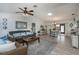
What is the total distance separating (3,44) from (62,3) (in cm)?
163

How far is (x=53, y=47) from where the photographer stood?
216 centimetres

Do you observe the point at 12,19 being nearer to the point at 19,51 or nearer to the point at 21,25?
the point at 21,25

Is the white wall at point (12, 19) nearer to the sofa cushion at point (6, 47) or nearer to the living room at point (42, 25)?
the living room at point (42, 25)

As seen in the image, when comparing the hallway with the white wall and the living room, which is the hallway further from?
the white wall

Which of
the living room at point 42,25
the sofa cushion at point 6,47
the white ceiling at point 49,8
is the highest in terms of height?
the white ceiling at point 49,8

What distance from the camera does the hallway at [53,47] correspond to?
6.86ft

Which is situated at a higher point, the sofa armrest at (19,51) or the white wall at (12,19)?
the white wall at (12,19)


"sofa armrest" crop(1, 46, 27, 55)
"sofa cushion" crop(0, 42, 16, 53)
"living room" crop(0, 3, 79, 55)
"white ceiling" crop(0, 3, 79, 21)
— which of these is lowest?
"sofa armrest" crop(1, 46, 27, 55)

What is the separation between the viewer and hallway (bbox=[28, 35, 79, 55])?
2090mm

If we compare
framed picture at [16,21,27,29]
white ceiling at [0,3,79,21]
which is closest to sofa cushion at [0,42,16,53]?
framed picture at [16,21,27,29]

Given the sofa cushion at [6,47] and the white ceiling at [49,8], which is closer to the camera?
the sofa cushion at [6,47]

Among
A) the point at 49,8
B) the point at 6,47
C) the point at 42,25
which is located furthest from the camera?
the point at 42,25

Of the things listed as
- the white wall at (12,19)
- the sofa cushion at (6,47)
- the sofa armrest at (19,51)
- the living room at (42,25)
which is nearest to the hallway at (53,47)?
the living room at (42,25)

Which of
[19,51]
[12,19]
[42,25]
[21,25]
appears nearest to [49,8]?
[42,25]
